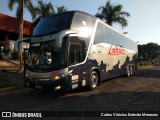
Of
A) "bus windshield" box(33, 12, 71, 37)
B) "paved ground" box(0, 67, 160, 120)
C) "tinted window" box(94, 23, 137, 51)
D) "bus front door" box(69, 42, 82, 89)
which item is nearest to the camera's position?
"paved ground" box(0, 67, 160, 120)

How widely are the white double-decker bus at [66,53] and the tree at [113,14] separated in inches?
924

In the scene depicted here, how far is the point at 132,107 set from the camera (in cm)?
690

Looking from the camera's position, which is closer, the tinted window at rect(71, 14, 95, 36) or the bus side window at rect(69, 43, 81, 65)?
the bus side window at rect(69, 43, 81, 65)

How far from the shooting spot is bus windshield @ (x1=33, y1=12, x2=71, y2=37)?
8.60 metres

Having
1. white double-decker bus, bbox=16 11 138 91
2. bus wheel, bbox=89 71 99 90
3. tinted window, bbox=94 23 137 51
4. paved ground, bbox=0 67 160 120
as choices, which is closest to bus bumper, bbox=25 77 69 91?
white double-decker bus, bbox=16 11 138 91

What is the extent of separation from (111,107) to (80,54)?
3055 millimetres

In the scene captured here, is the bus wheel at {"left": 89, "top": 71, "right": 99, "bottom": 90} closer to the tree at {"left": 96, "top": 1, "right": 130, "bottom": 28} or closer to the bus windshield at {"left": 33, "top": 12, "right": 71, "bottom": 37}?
the bus windshield at {"left": 33, "top": 12, "right": 71, "bottom": 37}

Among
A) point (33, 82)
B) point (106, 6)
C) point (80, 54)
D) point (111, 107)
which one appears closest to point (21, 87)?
point (33, 82)

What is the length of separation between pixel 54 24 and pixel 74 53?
1723 millimetres

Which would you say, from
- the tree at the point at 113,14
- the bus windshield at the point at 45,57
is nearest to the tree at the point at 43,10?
the tree at the point at 113,14

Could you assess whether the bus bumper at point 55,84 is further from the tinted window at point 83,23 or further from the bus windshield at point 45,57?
the tinted window at point 83,23

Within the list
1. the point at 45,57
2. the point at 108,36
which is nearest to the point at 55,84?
the point at 45,57

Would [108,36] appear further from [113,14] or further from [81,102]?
Answer: [113,14]

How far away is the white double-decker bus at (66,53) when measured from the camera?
25.9 feet
